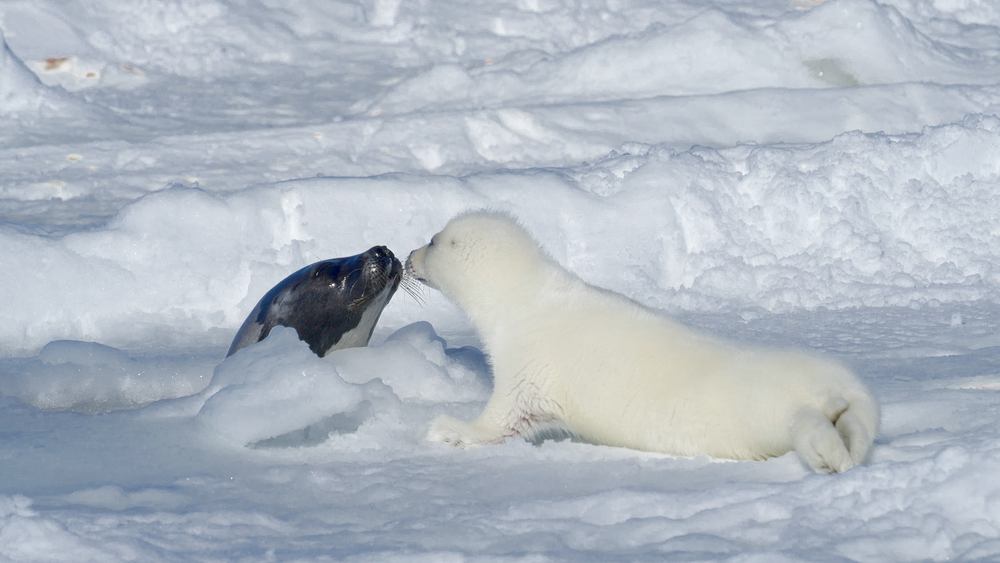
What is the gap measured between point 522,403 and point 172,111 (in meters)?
5.61

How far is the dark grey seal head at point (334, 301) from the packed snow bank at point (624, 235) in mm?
666

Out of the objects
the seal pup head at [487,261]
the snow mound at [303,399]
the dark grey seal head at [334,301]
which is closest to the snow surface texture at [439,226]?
the snow mound at [303,399]

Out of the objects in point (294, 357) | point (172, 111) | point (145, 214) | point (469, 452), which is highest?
point (172, 111)

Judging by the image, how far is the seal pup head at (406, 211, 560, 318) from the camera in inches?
152

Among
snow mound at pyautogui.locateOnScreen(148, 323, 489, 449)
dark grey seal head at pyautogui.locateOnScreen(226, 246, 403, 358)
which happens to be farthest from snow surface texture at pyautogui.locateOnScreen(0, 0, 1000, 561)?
dark grey seal head at pyautogui.locateOnScreen(226, 246, 403, 358)

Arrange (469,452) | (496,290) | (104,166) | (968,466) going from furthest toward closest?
(104,166) < (496,290) < (469,452) < (968,466)

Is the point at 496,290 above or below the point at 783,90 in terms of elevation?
below

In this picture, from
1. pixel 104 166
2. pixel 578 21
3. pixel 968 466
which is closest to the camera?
pixel 968 466

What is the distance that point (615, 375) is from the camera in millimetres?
3492

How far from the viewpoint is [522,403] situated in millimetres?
3629

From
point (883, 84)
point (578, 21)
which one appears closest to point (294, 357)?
point (883, 84)

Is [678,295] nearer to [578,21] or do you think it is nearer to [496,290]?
[496,290]

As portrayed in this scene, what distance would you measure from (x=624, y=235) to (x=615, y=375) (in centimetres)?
254

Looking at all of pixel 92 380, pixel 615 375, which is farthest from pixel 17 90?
pixel 615 375
